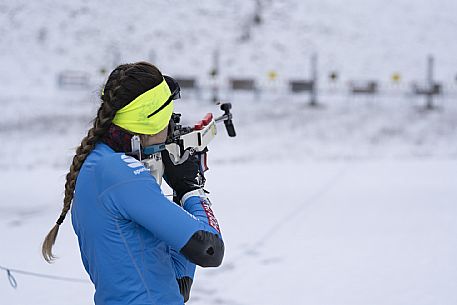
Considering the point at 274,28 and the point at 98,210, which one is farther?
the point at 274,28

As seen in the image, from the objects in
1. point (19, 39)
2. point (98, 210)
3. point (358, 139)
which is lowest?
point (358, 139)

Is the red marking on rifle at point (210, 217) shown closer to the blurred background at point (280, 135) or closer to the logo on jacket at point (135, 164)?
the logo on jacket at point (135, 164)

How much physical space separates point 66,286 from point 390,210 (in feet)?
11.4

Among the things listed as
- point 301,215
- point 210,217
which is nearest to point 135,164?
point 210,217

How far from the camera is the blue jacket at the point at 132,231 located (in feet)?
4.10

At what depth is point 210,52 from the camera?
2081cm

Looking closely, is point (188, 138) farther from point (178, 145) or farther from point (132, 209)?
point (132, 209)

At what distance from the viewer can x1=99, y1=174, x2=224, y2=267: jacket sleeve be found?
1243 mm

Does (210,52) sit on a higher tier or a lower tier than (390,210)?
higher

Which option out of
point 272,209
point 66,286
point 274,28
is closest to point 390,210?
point 272,209

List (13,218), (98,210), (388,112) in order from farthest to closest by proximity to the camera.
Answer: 1. (388,112)
2. (13,218)
3. (98,210)

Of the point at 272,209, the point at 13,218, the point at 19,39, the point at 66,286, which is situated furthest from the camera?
the point at 19,39

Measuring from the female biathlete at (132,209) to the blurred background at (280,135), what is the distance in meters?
0.32

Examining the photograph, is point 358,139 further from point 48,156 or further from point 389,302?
point 389,302
